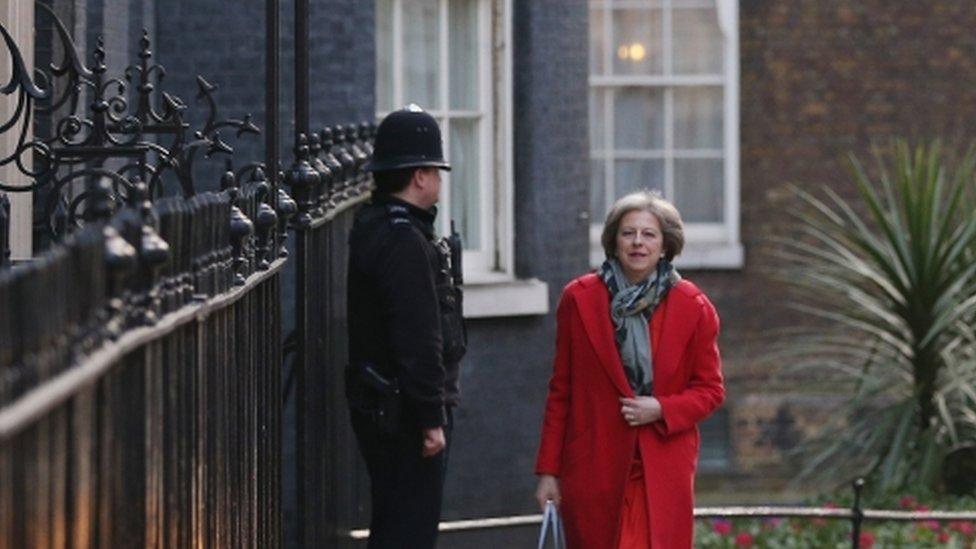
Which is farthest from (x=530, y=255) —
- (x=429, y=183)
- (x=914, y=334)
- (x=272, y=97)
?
(x=272, y=97)

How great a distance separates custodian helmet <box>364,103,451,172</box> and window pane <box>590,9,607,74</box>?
966cm

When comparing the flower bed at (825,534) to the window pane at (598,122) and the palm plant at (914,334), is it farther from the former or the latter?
the window pane at (598,122)

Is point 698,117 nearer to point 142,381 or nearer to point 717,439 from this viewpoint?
point 717,439

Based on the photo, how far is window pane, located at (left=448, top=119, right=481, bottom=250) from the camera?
12.9 metres

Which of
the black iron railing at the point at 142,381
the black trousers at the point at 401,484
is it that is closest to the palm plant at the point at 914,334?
the black trousers at the point at 401,484

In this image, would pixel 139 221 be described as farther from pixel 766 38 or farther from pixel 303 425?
pixel 766 38

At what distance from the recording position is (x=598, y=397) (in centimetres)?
712

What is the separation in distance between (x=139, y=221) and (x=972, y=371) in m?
8.81

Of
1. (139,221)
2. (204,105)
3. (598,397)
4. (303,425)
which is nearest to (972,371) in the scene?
(204,105)

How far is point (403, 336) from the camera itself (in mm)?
6379

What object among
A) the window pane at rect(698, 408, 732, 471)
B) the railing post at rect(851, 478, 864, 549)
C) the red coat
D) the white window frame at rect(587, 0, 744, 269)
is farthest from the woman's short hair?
the window pane at rect(698, 408, 732, 471)

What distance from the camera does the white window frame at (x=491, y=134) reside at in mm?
12812

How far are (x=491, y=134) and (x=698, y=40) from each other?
12.7ft

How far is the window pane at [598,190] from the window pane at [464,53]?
365 cm
